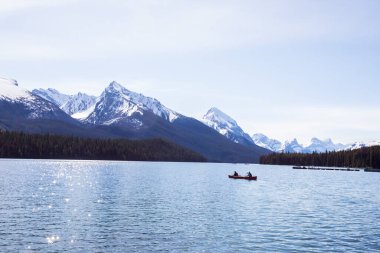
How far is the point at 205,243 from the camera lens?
46469mm

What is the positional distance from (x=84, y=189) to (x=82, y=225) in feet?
159

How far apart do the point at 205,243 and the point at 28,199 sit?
4434cm

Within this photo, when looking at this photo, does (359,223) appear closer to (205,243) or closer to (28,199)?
(205,243)

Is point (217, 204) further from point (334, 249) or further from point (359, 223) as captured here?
point (334, 249)

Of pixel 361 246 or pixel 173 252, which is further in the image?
pixel 361 246

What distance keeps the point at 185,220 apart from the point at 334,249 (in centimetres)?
2185

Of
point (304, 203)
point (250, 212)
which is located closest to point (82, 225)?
point (250, 212)

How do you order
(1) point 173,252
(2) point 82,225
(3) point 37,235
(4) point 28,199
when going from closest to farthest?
1. (1) point 173,252
2. (3) point 37,235
3. (2) point 82,225
4. (4) point 28,199

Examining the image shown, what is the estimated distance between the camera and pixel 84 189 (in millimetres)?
102125

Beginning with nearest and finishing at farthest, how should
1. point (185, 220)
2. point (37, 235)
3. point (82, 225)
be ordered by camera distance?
point (37, 235), point (82, 225), point (185, 220)

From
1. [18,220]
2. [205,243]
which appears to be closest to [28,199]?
[18,220]

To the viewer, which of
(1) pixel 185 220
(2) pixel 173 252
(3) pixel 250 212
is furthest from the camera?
(3) pixel 250 212

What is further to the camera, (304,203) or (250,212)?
(304,203)

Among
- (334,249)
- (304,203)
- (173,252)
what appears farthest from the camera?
(304,203)
